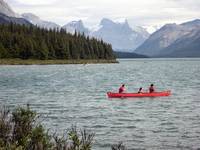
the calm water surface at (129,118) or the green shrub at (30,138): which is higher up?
the green shrub at (30,138)

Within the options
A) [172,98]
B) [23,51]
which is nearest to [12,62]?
[23,51]

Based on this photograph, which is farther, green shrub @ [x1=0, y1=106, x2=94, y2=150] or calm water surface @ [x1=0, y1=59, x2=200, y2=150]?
calm water surface @ [x1=0, y1=59, x2=200, y2=150]

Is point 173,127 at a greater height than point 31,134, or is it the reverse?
point 31,134

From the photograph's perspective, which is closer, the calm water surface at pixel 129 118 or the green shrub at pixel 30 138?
the green shrub at pixel 30 138

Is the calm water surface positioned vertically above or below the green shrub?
below

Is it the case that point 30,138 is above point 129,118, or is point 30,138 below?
above

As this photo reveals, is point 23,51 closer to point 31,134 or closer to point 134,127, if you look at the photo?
point 134,127

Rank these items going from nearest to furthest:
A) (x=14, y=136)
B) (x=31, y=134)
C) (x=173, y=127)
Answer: (x=31, y=134) < (x=14, y=136) < (x=173, y=127)

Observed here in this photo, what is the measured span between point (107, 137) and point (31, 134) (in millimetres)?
15245

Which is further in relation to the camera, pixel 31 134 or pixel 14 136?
pixel 14 136

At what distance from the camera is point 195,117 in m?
44.8

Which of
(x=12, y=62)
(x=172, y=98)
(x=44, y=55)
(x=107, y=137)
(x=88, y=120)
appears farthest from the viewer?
(x=44, y=55)

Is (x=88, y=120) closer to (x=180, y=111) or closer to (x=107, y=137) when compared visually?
(x=107, y=137)

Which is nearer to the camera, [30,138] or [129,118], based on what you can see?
[30,138]
